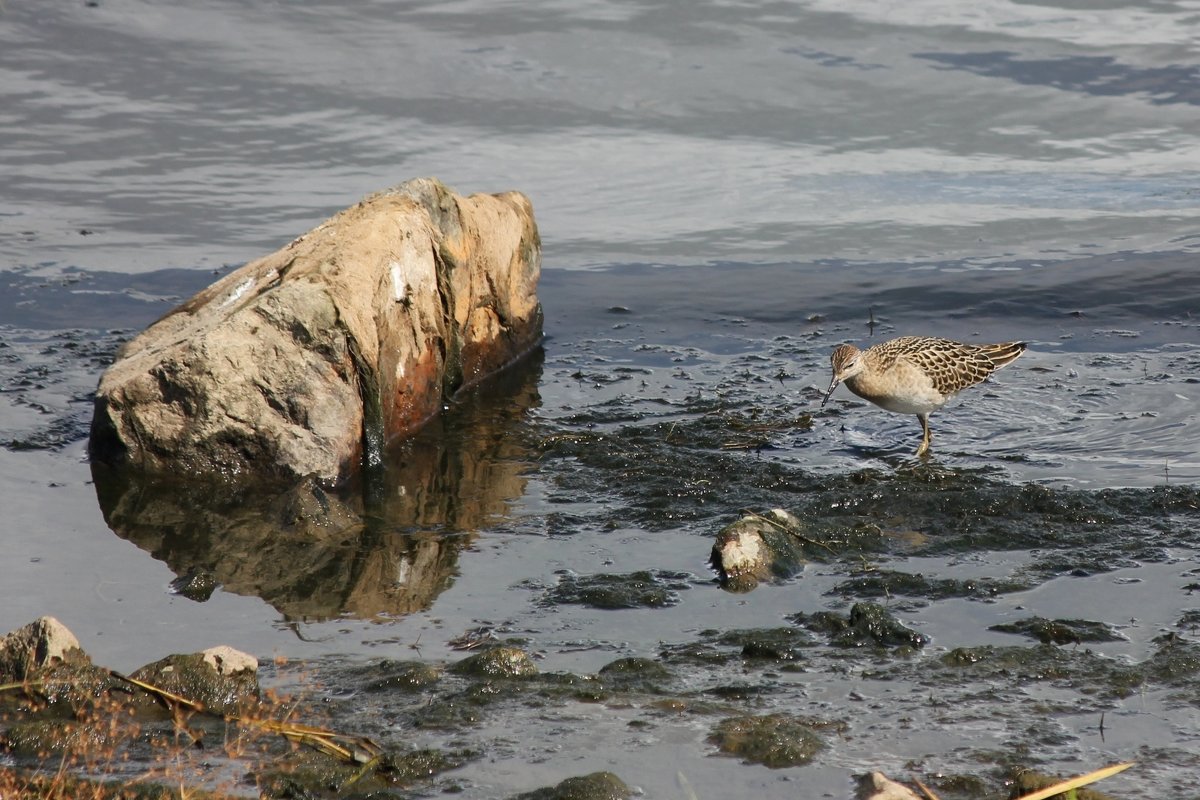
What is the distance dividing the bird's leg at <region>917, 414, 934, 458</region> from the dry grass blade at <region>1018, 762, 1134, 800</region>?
4207 millimetres

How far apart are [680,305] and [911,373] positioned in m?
3.50

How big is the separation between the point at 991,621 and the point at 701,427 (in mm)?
3202

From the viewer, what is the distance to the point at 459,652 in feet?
19.7

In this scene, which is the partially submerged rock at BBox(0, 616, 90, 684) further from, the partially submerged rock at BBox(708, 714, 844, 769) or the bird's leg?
the bird's leg

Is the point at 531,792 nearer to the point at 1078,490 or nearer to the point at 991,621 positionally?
the point at 991,621

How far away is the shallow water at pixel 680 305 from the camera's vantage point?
246 inches

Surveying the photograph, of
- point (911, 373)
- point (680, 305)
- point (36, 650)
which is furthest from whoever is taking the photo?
point (680, 305)

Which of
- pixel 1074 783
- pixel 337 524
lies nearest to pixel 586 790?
pixel 1074 783

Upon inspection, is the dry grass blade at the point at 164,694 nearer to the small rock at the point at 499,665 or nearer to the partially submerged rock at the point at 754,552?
the small rock at the point at 499,665

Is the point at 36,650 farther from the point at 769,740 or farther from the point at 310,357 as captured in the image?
the point at 310,357

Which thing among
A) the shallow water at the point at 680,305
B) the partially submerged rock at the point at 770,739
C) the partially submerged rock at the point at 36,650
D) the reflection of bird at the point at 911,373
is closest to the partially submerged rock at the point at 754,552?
the shallow water at the point at 680,305

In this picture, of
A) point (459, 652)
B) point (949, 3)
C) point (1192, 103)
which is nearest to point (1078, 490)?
point (459, 652)

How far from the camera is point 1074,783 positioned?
454cm

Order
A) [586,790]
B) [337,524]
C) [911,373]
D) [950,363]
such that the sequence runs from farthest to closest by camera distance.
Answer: [950,363]
[911,373]
[337,524]
[586,790]
